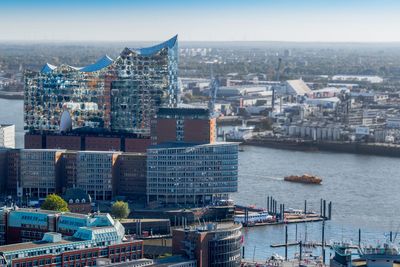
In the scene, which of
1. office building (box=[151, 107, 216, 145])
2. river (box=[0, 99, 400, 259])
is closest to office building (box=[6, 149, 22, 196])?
office building (box=[151, 107, 216, 145])

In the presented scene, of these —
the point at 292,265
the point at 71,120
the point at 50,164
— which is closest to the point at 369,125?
the point at 71,120

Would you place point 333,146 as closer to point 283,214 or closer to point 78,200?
point 283,214

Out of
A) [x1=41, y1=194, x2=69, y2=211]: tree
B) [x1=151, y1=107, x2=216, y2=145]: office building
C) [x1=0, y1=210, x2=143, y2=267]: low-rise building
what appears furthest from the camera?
[x1=151, y1=107, x2=216, y2=145]: office building

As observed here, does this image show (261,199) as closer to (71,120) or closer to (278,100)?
(71,120)

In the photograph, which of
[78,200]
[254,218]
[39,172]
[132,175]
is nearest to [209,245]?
[254,218]

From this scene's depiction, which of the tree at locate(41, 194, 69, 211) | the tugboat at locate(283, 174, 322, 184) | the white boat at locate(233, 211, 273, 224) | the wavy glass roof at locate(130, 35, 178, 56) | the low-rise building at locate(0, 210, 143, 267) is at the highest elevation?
the wavy glass roof at locate(130, 35, 178, 56)

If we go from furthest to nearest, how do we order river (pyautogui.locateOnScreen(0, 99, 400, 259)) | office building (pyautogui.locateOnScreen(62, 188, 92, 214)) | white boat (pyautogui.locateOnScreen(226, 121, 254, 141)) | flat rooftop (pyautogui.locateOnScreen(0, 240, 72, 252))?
white boat (pyautogui.locateOnScreen(226, 121, 254, 141))
office building (pyautogui.locateOnScreen(62, 188, 92, 214))
river (pyautogui.locateOnScreen(0, 99, 400, 259))
flat rooftop (pyautogui.locateOnScreen(0, 240, 72, 252))

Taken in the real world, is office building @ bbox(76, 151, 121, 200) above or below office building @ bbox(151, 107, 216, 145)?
below

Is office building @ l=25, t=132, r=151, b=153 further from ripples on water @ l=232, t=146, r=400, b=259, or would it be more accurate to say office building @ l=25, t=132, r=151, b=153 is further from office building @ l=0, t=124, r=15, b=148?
ripples on water @ l=232, t=146, r=400, b=259
